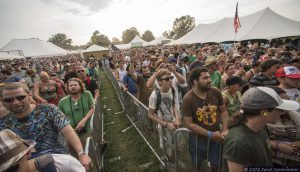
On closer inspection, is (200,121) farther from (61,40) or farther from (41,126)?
(61,40)

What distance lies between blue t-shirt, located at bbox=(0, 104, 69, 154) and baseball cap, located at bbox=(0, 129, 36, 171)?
46.9 inches

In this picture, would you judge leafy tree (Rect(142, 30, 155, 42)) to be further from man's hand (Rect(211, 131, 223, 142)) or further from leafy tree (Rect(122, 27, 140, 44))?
man's hand (Rect(211, 131, 223, 142))

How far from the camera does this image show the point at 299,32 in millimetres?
14227

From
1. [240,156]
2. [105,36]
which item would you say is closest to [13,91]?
[240,156]

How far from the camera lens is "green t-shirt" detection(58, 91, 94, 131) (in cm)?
392

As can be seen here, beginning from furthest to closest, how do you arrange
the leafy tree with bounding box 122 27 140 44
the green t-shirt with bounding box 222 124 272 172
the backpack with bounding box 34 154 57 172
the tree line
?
the leafy tree with bounding box 122 27 140 44 → the tree line → the green t-shirt with bounding box 222 124 272 172 → the backpack with bounding box 34 154 57 172

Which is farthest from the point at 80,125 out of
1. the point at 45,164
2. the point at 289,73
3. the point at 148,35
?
the point at 148,35

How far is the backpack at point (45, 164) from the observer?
1.55 metres

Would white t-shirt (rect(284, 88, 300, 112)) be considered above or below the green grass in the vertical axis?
above

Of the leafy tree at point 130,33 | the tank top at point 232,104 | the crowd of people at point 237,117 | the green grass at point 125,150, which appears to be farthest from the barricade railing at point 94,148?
the leafy tree at point 130,33

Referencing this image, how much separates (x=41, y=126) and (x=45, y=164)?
113 cm

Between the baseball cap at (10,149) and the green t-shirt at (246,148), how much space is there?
76.7 inches

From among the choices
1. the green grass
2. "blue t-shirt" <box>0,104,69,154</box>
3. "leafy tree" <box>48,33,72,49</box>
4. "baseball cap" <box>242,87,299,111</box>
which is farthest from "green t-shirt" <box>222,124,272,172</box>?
"leafy tree" <box>48,33,72,49</box>

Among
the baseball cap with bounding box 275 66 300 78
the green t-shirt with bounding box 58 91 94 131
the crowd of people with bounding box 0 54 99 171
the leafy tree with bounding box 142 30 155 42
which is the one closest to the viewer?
the crowd of people with bounding box 0 54 99 171
